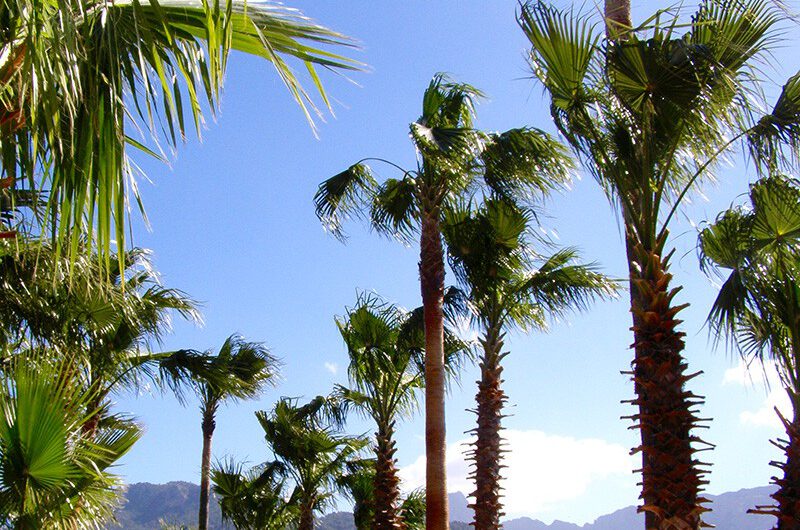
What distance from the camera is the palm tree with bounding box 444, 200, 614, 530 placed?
10484 millimetres

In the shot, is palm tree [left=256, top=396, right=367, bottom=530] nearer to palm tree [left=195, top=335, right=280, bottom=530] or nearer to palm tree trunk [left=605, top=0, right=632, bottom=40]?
palm tree [left=195, top=335, right=280, bottom=530]

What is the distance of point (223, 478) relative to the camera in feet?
56.7

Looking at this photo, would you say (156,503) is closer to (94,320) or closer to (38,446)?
(94,320)

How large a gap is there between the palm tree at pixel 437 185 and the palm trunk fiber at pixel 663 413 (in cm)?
403

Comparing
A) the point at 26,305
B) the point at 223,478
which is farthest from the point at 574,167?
the point at 223,478

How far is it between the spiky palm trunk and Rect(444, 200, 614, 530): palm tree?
7.28 metres

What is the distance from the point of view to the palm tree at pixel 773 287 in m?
7.87

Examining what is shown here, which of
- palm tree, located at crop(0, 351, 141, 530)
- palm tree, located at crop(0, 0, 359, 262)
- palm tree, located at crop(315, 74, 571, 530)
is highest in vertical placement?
palm tree, located at crop(315, 74, 571, 530)

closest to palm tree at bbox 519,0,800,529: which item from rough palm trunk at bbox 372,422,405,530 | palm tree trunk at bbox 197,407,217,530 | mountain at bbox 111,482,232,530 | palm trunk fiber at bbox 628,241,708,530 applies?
palm trunk fiber at bbox 628,241,708,530

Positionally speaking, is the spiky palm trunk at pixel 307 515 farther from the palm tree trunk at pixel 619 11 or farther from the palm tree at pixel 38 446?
the palm tree trunk at pixel 619 11

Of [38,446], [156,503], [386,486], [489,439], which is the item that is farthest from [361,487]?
[156,503]

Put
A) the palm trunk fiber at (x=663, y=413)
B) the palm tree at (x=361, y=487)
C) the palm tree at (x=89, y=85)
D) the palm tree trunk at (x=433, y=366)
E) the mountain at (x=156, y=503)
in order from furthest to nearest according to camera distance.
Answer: the mountain at (x=156, y=503)
the palm tree at (x=361, y=487)
the palm tree trunk at (x=433, y=366)
the palm trunk fiber at (x=663, y=413)
the palm tree at (x=89, y=85)

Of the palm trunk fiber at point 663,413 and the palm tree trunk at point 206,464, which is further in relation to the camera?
the palm tree trunk at point 206,464

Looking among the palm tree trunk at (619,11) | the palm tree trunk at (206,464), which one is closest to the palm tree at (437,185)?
the palm tree trunk at (619,11)
